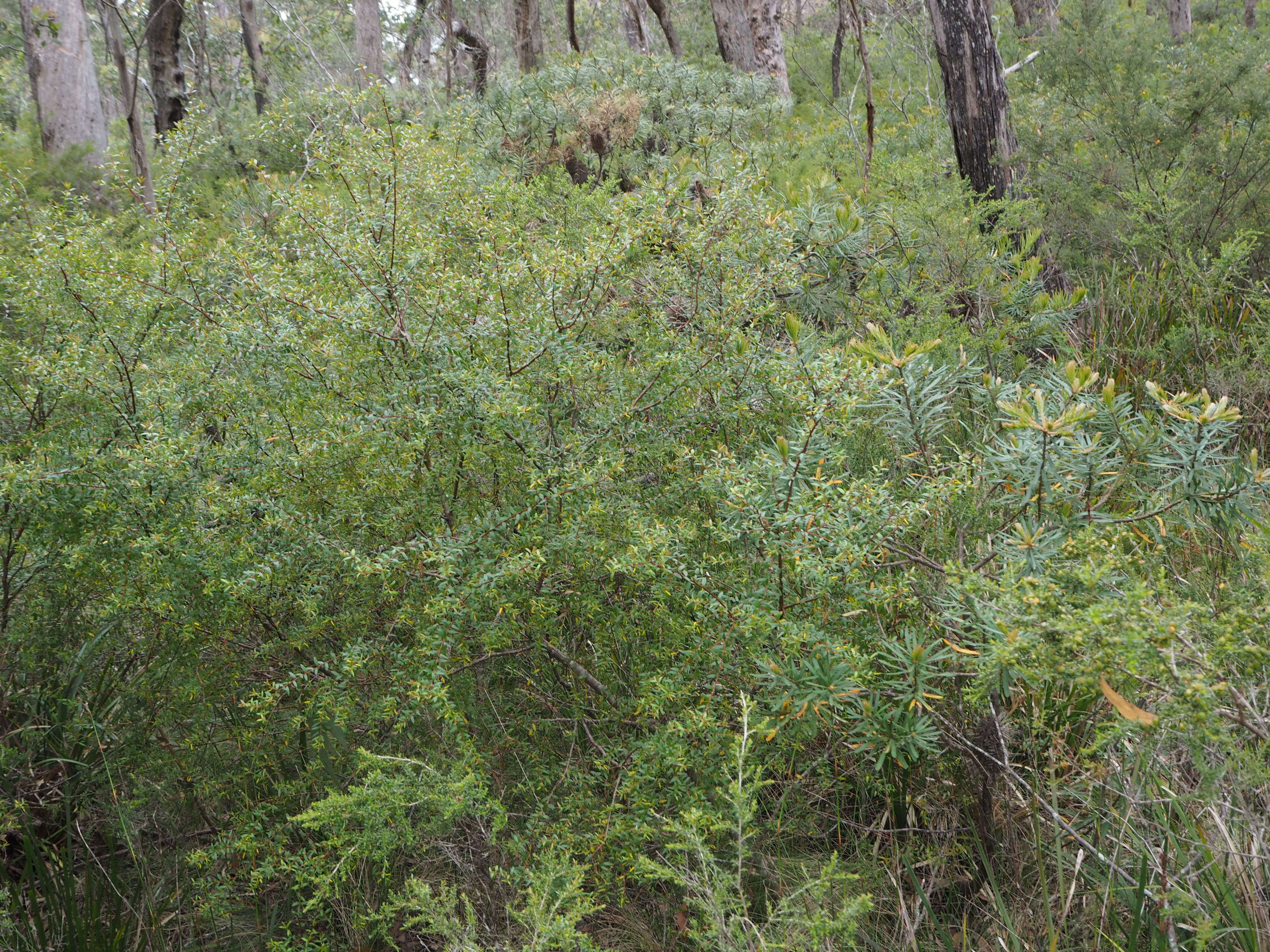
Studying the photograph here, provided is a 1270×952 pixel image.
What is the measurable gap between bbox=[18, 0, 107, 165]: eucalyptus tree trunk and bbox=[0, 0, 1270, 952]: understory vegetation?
5.14 meters

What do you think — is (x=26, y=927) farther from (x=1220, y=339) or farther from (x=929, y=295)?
(x=1220, y=339)

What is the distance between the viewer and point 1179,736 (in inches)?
85.7

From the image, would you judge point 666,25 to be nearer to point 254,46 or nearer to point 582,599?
point 254,46

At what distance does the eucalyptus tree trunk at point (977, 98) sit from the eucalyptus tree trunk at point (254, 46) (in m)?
10.5

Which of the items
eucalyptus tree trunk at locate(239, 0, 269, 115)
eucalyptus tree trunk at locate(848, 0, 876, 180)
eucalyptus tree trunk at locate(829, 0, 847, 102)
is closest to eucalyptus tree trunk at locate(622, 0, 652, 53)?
eucalyptus tree trunk at locate(829, 0, 847, 102)

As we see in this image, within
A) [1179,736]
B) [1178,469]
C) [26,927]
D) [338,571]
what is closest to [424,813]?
[338,571]

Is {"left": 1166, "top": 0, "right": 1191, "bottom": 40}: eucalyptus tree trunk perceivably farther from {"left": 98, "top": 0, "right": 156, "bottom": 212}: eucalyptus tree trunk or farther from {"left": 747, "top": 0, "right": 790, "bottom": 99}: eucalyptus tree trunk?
{"left": 98, "top": 0, "right": 156, "bottom": 212}: eucalyptus tree trunk

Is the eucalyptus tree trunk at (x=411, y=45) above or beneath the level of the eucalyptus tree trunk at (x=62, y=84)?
above

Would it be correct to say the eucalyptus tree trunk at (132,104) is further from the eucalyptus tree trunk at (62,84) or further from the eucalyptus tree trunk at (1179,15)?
the eucalyptus tree trunk at (1179,15)

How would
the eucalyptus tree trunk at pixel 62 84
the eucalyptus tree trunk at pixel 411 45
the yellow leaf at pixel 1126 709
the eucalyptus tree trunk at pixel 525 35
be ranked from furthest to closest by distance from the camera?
the eucalyptus tree trunk at pixel 411 45
the eucalyptus tree trunk at pixel 525 35
the eucalyptus tree trunk at pixel 62 84
the yellow leaf at pixel 1126 709

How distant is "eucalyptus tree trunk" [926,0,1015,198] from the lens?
17.3 ft

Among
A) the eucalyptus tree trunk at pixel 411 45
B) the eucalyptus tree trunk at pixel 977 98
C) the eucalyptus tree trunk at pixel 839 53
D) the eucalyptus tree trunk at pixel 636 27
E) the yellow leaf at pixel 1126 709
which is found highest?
the eucalyptus tree trunk at pixel 411 45

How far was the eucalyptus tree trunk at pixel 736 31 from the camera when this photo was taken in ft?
31.8

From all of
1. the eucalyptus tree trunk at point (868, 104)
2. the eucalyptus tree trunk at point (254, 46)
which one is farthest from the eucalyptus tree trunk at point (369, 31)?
the eucalyptus tree trunk at point (868, 104)
